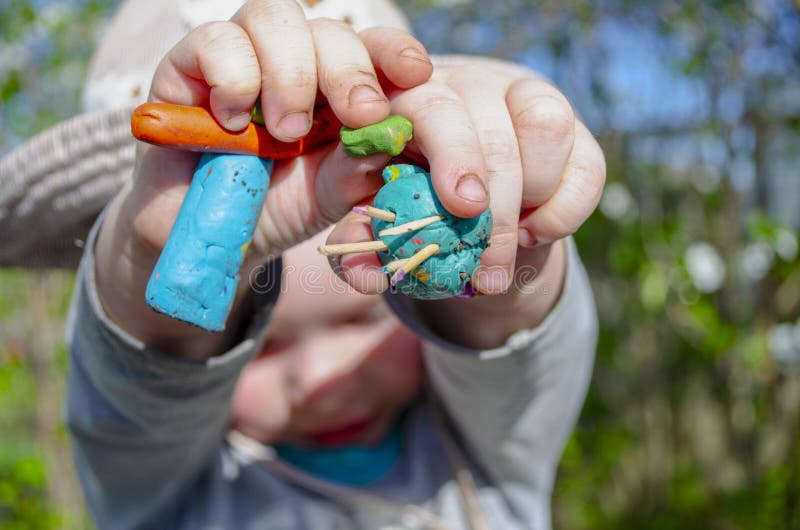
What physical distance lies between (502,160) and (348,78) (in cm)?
10

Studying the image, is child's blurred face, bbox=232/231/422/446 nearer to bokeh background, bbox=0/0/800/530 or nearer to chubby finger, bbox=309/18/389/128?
chubby finger, bbox=309/18/389/128

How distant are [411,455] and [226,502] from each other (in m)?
0.23

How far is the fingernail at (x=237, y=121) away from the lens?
419 mm

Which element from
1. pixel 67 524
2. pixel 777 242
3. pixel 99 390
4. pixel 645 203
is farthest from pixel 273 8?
pixel 67 524

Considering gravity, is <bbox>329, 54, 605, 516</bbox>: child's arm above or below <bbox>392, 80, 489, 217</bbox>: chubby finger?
below

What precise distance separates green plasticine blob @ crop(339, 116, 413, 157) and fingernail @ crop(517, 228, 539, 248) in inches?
4.0

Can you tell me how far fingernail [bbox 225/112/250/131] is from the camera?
42 centimetres

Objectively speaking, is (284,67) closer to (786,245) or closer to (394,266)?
(394,266)

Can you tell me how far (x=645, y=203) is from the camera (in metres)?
1.80

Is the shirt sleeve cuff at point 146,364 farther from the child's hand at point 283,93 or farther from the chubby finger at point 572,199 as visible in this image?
the chubby finger at point 572,199

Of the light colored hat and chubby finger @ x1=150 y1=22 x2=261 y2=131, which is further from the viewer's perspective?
the light colored hat

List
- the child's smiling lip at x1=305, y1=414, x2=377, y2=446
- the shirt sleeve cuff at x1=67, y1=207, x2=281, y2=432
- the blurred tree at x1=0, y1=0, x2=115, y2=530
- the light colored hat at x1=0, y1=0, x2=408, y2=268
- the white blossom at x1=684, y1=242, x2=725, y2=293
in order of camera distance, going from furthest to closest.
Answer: the blurred tree at x1=0, y1=0, x2=115, y2=530, the white blossom at x1=684, y1=242, x2=725, y2=293, the child's smiling lip at x1=305, y1=414, x2=377, y2=446, the light colored hat at x1=0, y1=0, x2=408, y2=268, the shirt sleeve cuff at x1=67, y1=207, x2=281, y2=432

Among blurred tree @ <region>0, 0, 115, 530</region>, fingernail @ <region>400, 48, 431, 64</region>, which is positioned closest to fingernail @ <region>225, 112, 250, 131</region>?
fingernail @ <region>400, 48, 431, 64</region>

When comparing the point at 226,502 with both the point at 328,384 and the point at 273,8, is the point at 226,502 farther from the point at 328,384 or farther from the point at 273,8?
the point at 273,8
